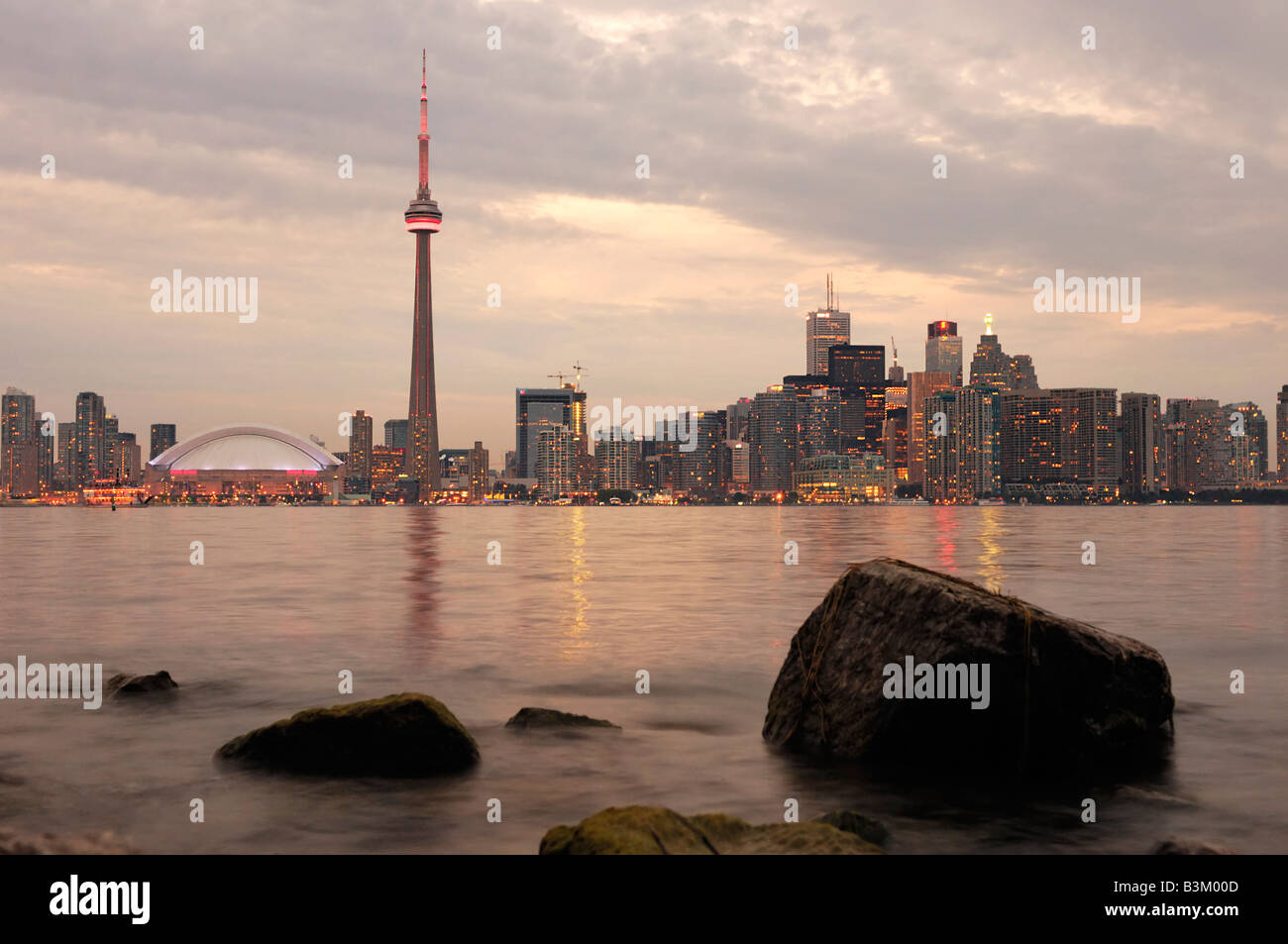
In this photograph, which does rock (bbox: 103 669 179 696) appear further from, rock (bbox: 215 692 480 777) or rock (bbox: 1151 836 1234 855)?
rock (bbox: 1151 836 1234 855)

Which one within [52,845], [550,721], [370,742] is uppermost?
[52,845]

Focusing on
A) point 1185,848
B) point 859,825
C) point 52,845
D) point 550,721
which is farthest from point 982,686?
point 52,845

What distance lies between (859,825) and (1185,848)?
263cm

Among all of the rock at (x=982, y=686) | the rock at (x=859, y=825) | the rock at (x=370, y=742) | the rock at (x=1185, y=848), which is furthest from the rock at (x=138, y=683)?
the rock at (x=1185, y=848)

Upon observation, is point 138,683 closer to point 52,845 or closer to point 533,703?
point 533,703

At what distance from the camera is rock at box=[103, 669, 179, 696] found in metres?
16.9

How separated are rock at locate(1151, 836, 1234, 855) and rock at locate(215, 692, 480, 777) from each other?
7.48 m

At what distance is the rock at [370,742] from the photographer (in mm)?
11641

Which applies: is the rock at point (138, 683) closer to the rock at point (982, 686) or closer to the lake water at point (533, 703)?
the lake water at point (533, 703)

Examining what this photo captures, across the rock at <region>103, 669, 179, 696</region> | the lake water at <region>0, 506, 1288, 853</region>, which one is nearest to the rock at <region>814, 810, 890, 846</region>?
the lake water at <region>0, 506, 1288, 853</region>

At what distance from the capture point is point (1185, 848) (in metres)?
7.89

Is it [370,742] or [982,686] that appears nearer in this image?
[982,686]
